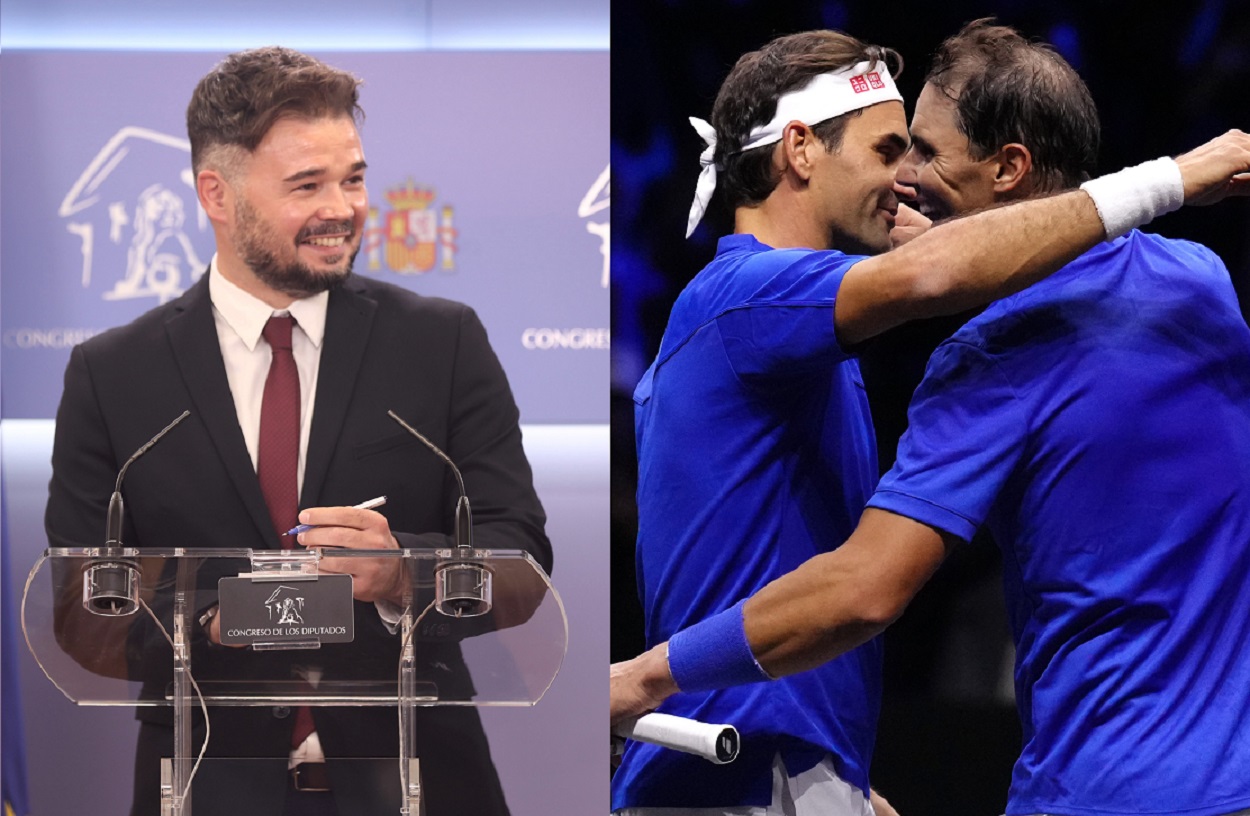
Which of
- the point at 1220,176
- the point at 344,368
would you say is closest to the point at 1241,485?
the point at 1220,176

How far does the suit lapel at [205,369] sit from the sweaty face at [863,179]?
1222mm

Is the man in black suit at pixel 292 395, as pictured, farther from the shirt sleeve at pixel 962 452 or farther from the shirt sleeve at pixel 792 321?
the shirt sleeve at pixel 962 452

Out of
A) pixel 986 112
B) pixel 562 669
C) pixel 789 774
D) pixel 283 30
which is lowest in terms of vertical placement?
pixel 789 774

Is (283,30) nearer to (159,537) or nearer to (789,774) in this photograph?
(159,537)

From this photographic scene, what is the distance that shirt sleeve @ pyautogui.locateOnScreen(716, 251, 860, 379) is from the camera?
2561 millimetres

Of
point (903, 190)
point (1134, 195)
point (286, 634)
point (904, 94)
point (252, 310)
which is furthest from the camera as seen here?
point (904, 94)

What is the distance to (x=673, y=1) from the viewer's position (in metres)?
3.06

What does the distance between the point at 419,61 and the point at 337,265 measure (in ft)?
1.37

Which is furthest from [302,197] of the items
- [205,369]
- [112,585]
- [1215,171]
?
[1215,171]

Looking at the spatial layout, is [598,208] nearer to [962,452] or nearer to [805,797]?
[962,452]

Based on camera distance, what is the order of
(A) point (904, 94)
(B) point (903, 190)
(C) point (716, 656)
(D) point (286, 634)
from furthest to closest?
(A) point (904, 94) → (B) point (903, 190) → (C) point (716, 656) → (D) point (286, 634)

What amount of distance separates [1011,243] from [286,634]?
1421mm

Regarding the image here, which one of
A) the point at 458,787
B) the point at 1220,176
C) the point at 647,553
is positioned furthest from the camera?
the point at 647,553

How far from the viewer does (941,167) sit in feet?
9.12
